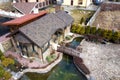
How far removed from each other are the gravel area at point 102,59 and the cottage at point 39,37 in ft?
19.5

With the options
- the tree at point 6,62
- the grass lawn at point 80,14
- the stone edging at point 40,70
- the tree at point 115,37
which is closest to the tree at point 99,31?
the tree at point 115,37

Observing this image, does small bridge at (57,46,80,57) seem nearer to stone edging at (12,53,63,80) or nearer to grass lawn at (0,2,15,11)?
stone edging at (12,53,63,80)

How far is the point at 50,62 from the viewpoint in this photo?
2431 centimetres

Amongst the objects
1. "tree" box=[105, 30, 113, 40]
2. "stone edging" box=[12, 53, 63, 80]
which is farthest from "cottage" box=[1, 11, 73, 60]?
"tree" box=[105, 30, 113, 40]

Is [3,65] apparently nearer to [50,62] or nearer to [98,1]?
[50,62]

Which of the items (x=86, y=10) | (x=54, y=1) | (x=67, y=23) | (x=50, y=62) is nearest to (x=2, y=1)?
(x=54, y=1)

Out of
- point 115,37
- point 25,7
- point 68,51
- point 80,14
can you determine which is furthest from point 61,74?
point 80,14

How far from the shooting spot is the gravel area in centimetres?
2162

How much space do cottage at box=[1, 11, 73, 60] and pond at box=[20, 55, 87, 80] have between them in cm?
306

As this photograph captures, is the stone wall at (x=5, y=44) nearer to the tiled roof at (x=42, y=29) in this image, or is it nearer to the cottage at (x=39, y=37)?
the cottage at (x=39, y=37)

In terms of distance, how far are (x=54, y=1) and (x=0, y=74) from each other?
3726cm

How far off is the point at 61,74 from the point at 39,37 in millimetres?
6962

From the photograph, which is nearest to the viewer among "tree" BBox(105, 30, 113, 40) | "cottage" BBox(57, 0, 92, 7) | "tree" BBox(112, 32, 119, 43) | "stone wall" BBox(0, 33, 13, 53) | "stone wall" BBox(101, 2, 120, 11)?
"stone wall" BBox(0, 33, 13, 53)

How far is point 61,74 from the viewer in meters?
22.9
